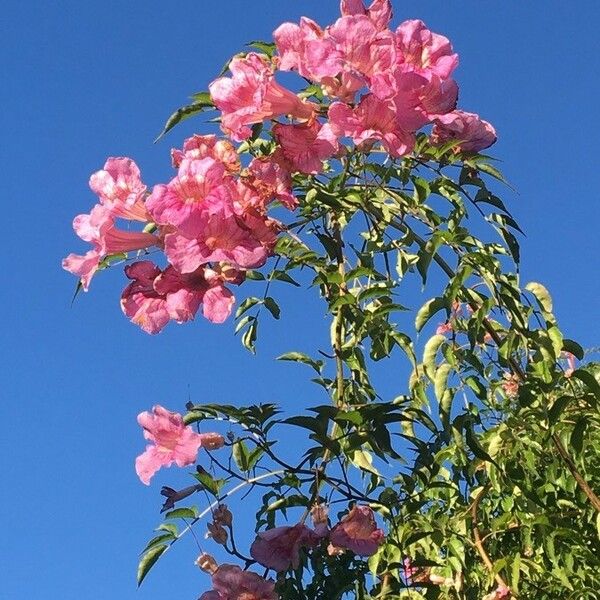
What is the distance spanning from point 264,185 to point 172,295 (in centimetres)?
25

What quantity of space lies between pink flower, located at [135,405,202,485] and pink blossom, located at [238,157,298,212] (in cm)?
42

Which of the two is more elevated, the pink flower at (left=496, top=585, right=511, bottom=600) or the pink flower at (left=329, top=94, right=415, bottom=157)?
the pink flower at (left=329, top=94, right=415, bottom=157)

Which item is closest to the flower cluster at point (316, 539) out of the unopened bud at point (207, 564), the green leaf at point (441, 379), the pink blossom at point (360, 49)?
the unopened bud at point (207, 564)

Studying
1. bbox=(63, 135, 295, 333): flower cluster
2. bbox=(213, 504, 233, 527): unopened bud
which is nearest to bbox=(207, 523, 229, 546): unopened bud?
bbox=(213, 504, 233, 527): unopened bud

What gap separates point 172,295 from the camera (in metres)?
1.62

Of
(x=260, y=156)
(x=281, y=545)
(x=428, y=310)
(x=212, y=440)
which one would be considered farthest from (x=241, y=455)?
(x=260, y=156)

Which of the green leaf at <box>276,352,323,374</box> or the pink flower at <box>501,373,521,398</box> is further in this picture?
the pink flower at <box>501,373,521,398</box>

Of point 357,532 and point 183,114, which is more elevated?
point 183,114

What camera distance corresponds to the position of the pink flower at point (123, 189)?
1638 mm

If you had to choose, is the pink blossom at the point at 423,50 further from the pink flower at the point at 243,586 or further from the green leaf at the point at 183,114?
the pink flower at the point at 243,586

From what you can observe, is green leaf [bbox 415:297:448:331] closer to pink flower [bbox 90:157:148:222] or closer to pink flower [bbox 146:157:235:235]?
pink flower [bbox 146:157:235:235]

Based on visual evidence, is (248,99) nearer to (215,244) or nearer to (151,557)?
(215,244)

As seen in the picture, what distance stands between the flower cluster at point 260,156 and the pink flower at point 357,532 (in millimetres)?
444

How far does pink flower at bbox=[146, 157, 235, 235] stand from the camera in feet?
5.01
